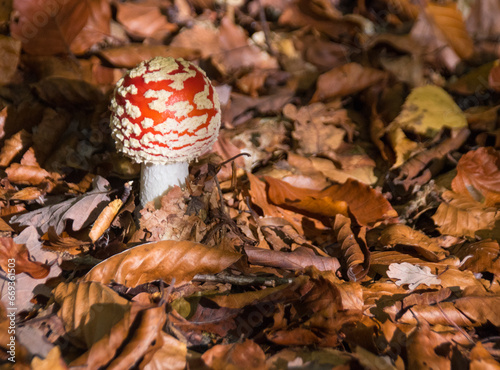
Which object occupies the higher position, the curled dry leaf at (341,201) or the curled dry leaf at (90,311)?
the curled dry leaf at (90,311)

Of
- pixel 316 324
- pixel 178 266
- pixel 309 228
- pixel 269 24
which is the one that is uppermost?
pixel 269 24

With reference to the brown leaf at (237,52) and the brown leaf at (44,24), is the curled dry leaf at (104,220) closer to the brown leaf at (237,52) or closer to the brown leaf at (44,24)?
the brown leaf at (44,24)

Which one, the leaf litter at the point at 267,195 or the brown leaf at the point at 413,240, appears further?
the brown leaf at the point at 413,240

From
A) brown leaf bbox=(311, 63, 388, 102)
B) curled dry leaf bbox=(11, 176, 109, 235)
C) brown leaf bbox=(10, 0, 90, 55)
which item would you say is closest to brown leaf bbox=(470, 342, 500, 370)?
curled dry leaf bbox=(11, 176, 109, 235)

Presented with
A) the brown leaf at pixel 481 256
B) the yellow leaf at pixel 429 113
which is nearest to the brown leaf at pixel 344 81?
the yellow leaf at pixel 429 113

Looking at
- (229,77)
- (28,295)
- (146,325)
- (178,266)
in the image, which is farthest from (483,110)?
(28,295)

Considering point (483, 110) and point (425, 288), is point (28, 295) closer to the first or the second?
point (425, 288)
